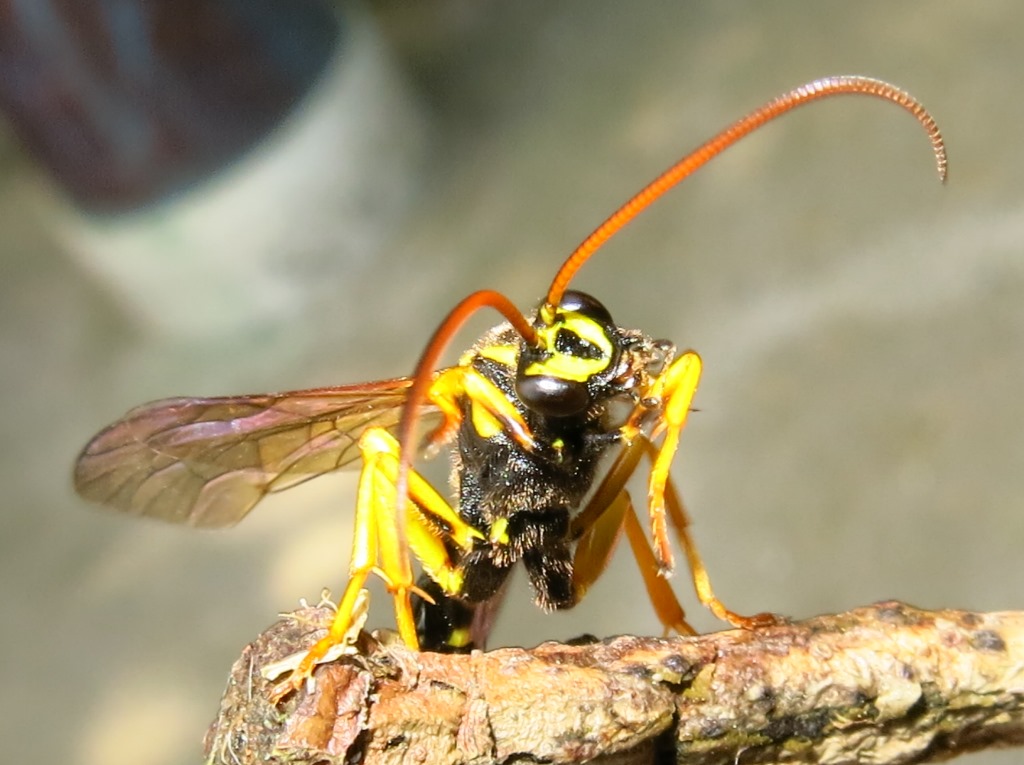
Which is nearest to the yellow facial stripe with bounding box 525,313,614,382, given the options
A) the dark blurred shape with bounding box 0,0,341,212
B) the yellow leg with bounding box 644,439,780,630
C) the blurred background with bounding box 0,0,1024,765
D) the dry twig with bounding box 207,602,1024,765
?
the yellow leg with bounding box 644,439,780,630

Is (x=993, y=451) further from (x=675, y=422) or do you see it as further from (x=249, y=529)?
(x=249, y=529)

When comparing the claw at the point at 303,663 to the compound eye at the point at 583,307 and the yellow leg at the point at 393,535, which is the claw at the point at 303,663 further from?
the compound eye at the point at 583,307

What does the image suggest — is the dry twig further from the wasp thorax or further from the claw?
the wasp thorax

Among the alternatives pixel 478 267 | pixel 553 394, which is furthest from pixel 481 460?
pixel 478 267

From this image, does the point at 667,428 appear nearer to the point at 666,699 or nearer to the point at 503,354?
the point at 503,354

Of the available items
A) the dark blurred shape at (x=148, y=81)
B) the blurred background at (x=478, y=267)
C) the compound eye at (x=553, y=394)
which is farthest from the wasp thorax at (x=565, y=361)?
the dark blurred shape at (x=148, y=81)

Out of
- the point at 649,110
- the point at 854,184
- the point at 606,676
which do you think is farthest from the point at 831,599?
the point at 649,110
